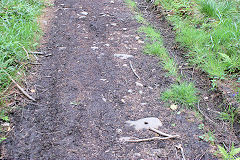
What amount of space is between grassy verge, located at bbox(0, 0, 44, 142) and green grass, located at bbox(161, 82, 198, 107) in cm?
168

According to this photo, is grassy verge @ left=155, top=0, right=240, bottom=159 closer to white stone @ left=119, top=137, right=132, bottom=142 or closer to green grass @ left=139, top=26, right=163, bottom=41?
green grass @ left=139, top=26, right=163, bottom=41

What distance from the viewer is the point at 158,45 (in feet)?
11.1

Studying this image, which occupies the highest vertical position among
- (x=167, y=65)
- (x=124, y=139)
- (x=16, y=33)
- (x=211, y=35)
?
(x=211, y=35)

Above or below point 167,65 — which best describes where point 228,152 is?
below

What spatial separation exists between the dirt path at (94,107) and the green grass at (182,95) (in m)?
0.11

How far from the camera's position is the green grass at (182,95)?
2369 millimetres

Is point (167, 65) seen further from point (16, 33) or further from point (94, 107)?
point (16, 33)

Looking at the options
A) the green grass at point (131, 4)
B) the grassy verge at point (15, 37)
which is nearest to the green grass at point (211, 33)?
the green grass at point (131, 4)

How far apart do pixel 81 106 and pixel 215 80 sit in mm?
1638

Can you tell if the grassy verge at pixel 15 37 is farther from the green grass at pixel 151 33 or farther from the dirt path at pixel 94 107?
the green grass at pixel 151 33

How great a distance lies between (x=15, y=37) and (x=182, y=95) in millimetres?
2382

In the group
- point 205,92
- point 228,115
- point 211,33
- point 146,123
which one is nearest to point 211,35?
point 211,33

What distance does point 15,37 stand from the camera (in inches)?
119

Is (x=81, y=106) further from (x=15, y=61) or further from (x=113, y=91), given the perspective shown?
(x=15, y=61)
